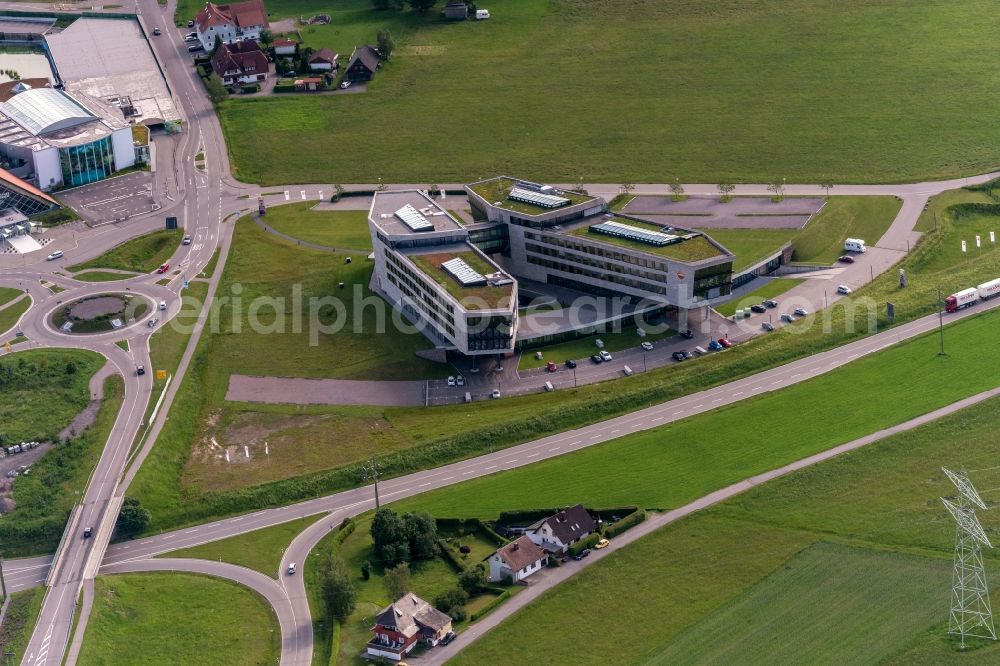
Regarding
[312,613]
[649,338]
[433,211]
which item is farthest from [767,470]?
[433,211]

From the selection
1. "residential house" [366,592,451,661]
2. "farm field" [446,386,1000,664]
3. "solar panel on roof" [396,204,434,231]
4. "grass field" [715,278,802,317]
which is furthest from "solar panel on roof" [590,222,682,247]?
"residential house" [366,592,451,661]

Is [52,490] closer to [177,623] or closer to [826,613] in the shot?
[177,623]

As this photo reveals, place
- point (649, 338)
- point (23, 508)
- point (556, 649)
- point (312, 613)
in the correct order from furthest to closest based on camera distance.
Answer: point (649, 338), point (23, 508), point (312, 613), point (556, 649)

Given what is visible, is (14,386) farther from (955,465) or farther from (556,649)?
(955,465)

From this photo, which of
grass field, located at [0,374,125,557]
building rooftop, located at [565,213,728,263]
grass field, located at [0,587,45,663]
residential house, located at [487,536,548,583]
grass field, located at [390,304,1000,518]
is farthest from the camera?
building rooftop, located at [565,213,728,263]

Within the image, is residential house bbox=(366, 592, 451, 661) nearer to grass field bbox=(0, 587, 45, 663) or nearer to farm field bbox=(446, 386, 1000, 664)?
farm field bbox=(446, 386, 1000, 664)

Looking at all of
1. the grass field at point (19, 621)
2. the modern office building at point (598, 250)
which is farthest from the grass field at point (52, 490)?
the modern office building at point (598, 250)

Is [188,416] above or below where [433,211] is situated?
below
